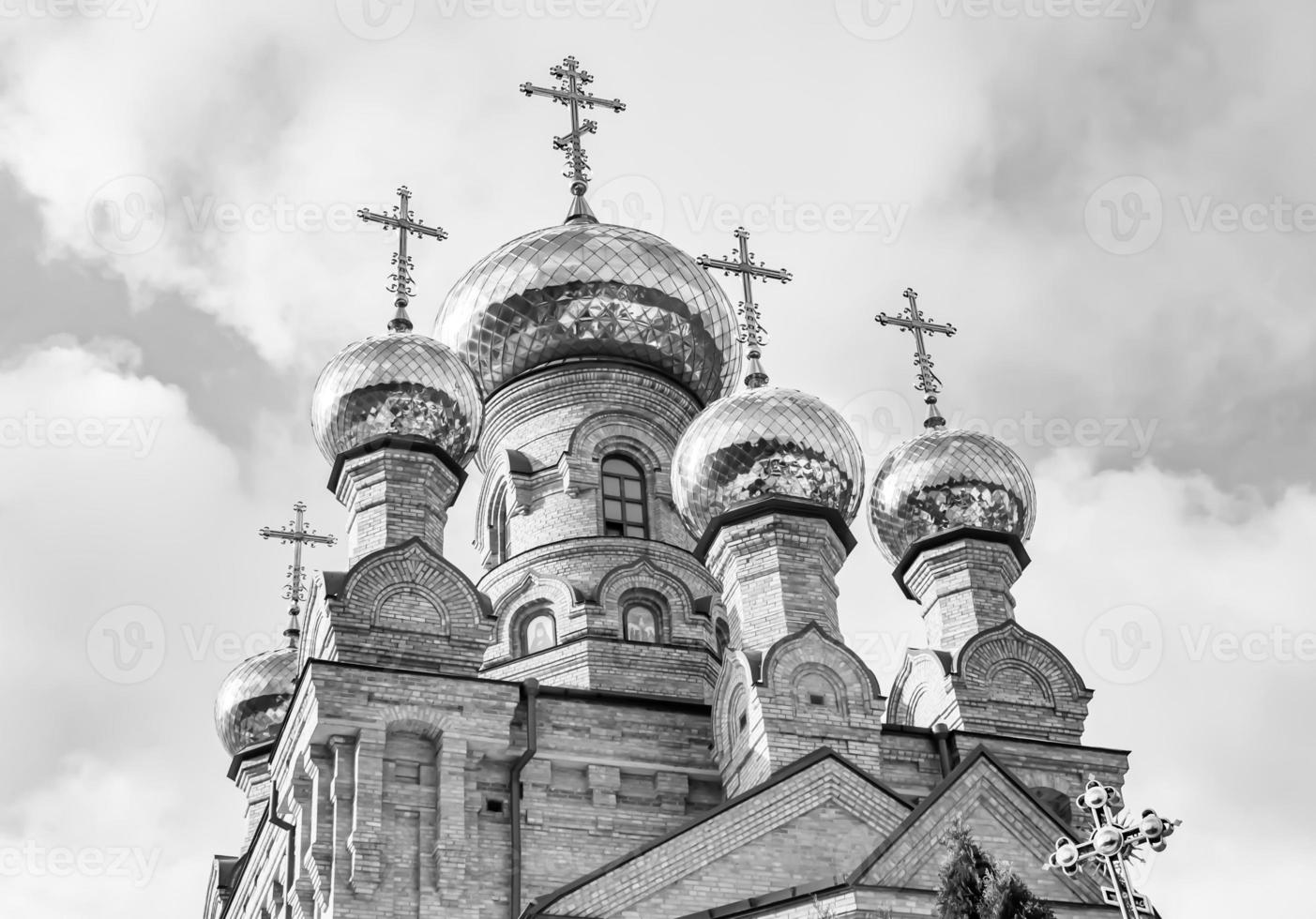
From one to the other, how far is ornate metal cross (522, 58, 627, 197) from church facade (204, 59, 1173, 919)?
7 cm

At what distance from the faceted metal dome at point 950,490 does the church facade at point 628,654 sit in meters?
0.02

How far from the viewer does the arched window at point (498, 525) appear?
52.5ft

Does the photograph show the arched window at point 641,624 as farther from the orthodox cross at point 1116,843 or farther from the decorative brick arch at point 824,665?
the orthodox cross at point 1116,843

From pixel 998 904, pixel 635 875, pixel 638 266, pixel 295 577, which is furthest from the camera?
pixel 295 577

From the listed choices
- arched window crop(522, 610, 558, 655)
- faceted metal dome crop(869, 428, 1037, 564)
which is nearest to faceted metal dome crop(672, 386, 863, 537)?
faceted metal dome crop(869, 428, 1037, 564)

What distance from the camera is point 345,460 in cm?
1304

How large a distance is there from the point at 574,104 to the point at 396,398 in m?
Answer: 5.04

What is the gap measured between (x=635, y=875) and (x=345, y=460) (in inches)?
156

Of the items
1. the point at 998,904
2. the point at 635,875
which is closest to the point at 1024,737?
the point at 635,875

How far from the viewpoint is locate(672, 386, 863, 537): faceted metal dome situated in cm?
1324

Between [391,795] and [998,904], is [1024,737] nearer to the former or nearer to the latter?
[391,795]

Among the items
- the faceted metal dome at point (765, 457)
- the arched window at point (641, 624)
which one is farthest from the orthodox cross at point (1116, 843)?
the arched window at point (641, 624)

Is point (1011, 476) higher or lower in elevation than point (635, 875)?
higher

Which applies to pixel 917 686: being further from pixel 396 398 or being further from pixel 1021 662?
pixel 396 398
